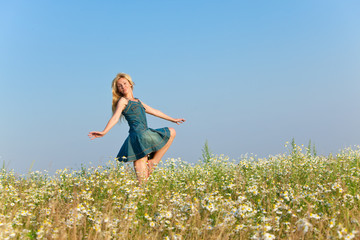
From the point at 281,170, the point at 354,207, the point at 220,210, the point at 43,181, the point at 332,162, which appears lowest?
the point at 220,210

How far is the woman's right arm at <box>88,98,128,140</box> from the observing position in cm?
737

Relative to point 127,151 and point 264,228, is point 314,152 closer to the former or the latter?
point 127,151

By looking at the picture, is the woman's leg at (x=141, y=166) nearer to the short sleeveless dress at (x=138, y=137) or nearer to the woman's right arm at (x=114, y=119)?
the short sleeveless dress at (x=138, y=137)

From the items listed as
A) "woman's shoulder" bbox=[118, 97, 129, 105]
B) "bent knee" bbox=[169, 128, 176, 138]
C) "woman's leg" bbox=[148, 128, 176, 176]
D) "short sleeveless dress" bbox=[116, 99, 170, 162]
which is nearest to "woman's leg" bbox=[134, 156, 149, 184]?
"short sleeveless dress" bbox=[116, 99, 170, 162]

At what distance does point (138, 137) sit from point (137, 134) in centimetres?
9

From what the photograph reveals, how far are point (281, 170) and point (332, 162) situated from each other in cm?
164

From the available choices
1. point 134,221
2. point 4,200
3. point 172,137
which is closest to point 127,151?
point 172,137

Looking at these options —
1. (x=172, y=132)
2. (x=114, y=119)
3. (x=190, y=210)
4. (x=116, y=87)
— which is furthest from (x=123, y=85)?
(x=190, y=210)

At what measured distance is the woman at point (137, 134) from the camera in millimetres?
8188

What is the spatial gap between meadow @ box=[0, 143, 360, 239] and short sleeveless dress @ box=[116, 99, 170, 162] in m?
0.52

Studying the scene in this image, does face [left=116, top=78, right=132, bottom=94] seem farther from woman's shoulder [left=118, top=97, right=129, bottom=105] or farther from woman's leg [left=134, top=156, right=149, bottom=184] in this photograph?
woman's leg [left=134, top=156, right=149, bottom=184]

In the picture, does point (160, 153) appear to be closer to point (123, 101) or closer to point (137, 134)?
point (137, 134)

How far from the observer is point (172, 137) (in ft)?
28.7

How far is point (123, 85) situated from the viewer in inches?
344
